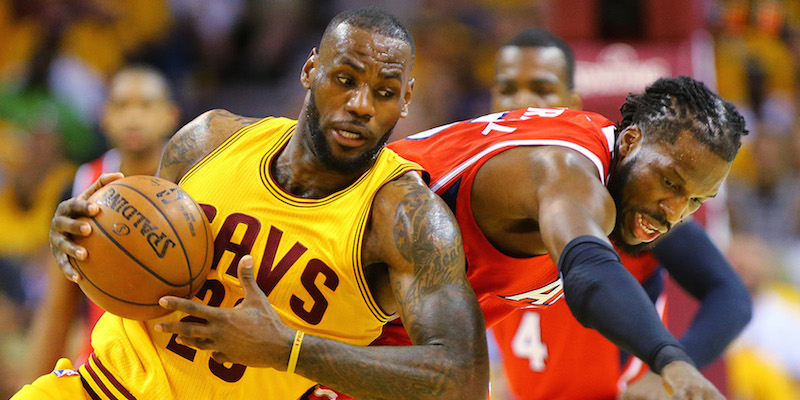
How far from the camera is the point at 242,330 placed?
2.85 meters

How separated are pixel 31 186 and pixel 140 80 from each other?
2.46 metres

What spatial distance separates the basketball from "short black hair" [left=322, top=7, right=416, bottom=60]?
0.89 meters

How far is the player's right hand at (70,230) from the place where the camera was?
10.0 feet

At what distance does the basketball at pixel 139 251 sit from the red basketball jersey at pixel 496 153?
0.99 metres

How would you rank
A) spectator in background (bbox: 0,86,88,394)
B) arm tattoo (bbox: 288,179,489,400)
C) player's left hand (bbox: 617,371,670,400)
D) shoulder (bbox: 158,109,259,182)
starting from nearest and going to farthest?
arm tattoo (bbox: 288,179,489,400)
shoulder (bbox: 158,109,259,182)
player's left hand (bbox: 617,371,670,400)
spectator in background (bbox: 0,86,88,394)

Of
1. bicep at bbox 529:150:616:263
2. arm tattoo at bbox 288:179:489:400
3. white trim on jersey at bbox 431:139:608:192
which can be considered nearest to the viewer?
bicep at bbox 529:150:616:263

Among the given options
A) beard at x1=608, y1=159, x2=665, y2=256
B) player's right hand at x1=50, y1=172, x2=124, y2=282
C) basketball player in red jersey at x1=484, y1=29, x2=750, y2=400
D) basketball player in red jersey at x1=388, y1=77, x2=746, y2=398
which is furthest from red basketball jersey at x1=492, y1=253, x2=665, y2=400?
player's right hand at x1=50, y1=172, x2=124, y2=282

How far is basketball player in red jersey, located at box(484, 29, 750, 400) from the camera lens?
4355mm

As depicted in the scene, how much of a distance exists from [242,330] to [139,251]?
1.51ft

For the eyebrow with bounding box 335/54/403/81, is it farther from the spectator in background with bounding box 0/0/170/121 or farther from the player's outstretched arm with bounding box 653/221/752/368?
the spectator in background with bounding box 0/0/170/121

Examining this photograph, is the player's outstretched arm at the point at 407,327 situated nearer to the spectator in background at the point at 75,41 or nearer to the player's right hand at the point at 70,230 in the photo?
the player's right hand at the point at 70,230

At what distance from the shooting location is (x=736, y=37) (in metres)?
9.13

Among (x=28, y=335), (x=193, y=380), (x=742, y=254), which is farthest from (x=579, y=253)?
(x=28, y=335)

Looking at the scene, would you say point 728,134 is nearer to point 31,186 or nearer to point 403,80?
point 403,80
